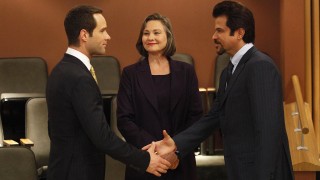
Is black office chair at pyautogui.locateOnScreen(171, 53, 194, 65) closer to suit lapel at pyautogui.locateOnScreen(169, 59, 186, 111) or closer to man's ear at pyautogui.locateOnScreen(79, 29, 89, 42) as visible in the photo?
suit lapel at pyautogui.locateOnScreen(169, 59, 186, 111)

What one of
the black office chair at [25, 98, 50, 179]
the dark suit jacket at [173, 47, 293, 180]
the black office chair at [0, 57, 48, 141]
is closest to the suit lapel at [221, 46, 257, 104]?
the dark suit jacket at [173, 47, 293, 180]

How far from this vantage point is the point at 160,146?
3547 millimetres

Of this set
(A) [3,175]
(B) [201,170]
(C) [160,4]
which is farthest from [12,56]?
(A) [3,175]

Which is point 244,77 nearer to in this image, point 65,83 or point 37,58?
point 65,83

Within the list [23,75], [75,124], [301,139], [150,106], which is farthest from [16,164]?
[23,75]

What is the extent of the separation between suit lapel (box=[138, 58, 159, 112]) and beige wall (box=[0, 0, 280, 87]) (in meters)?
3.12

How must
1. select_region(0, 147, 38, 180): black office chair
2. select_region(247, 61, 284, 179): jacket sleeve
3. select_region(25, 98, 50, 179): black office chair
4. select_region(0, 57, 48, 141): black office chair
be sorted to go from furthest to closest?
select_region(0, 57, 48, 141): black office chair, select_region(25, 98, 50, 179): black office chair, select_region(0, 147, 38, 180): black office chair, select_region(247, 61, 284, 179): jacket sleeve

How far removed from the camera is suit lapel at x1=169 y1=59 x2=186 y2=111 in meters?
3.67

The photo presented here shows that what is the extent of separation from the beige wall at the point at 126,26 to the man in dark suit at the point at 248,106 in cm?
358

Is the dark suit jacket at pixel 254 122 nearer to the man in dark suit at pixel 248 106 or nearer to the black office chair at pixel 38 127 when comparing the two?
the man in dark suit at pixel 248 106

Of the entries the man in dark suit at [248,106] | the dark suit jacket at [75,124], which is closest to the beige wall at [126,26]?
the man in dark suit at [248,106]

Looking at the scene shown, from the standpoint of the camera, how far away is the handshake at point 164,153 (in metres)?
3.40

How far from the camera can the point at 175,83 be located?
3.69 m

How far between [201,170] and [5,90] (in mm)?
2174
